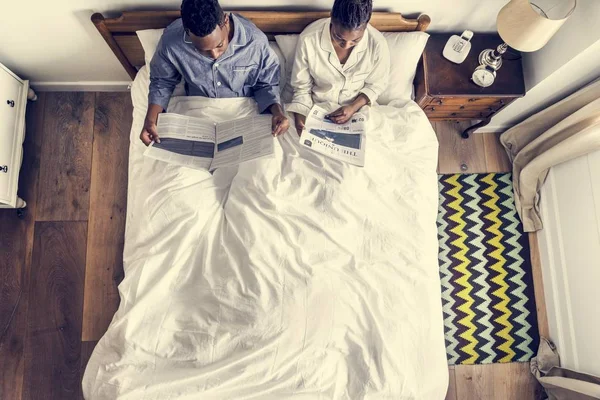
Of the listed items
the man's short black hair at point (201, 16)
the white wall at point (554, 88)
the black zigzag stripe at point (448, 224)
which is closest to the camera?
the man's short black hair at point (201, 16)

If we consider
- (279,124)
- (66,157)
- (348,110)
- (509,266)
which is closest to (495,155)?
(509,266)

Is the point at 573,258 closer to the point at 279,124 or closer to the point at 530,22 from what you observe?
the point at 530,22

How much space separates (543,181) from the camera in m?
1.85

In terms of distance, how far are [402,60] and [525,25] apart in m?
0.41

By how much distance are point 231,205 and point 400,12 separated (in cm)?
93

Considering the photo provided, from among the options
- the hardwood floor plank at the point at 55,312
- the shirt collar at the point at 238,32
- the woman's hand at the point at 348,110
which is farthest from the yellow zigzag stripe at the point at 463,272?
the hardwood floor plank at the point at 55,312

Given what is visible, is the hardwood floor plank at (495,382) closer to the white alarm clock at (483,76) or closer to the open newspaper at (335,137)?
the open newspaper at (335,137)

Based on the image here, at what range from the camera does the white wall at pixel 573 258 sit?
160 centimetres

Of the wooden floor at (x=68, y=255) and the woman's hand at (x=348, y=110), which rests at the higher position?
the woman's hand at (x=348, y=110)

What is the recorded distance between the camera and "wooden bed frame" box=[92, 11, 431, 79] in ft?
4.83

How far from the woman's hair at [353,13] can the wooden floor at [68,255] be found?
0.92 metres

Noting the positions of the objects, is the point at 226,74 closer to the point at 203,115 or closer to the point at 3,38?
the point at 203,115

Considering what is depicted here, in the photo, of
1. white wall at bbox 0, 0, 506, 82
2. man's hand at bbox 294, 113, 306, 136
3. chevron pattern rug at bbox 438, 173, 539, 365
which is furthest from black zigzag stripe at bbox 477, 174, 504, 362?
man's hand at bbox 294, 113, 306, 136

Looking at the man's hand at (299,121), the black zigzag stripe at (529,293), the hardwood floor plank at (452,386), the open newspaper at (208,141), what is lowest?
the hardwood floor plank at (452,386)
